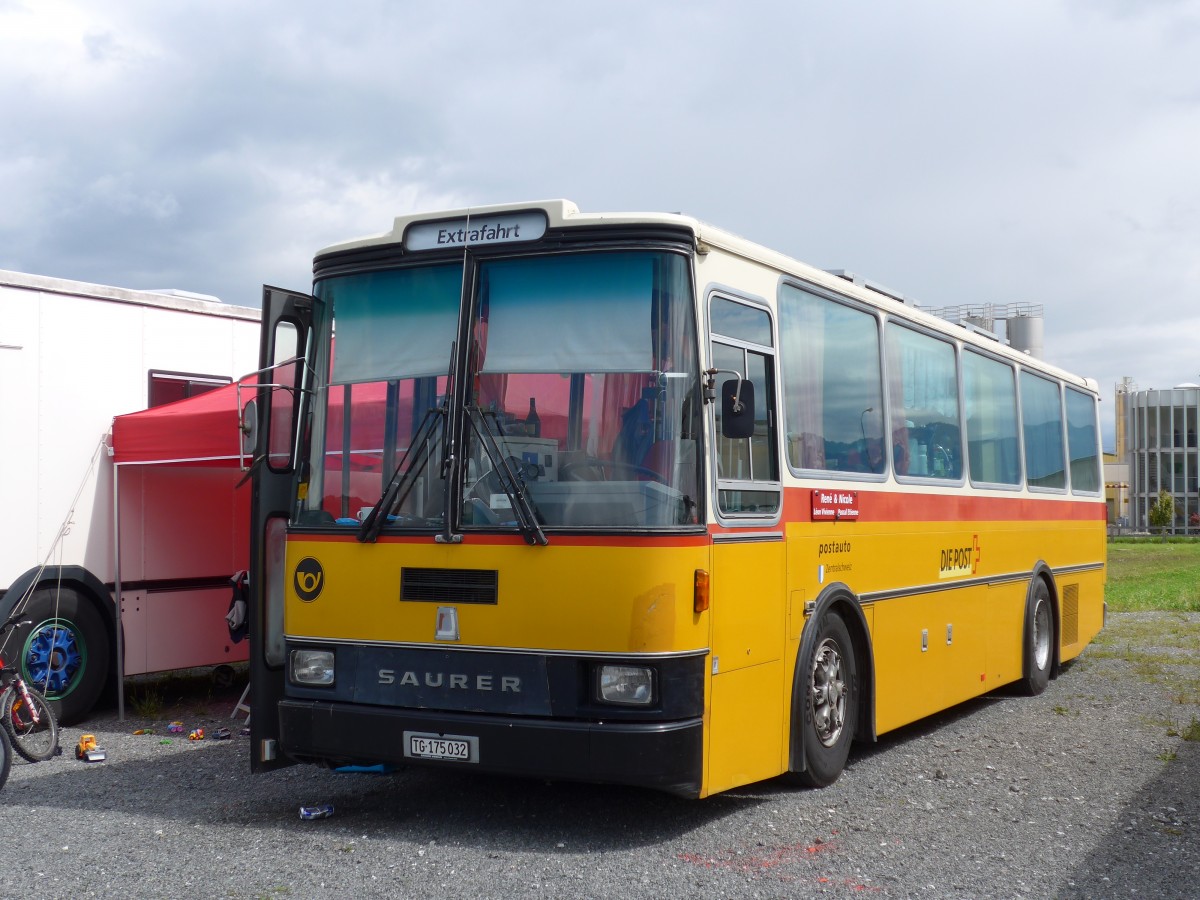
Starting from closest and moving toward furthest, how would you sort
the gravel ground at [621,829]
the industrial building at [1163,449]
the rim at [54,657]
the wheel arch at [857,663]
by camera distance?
the gravel ground at [621,829]
the wheel arch at [857,663]
the rim at [54,657]
the industrial building at [1163,449]

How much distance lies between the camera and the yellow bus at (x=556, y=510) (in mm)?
6277

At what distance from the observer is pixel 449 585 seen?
659 centimetres

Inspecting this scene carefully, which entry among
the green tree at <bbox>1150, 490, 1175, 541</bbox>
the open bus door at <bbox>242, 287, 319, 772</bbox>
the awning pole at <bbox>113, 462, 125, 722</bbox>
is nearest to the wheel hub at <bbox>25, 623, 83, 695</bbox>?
the awning pole at <bbox>113, 462, 125, 722</bbox>

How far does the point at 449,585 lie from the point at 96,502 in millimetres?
5372

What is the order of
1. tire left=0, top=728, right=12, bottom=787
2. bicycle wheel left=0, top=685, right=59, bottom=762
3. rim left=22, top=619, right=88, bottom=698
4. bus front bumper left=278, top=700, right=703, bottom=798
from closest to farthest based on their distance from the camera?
bus front bumper left=278, top=700, right=703, bottom=798
tire left=0, top=728, right=12, bottom=787
bicycle wheel left=0, top=685, right=59, bottom=762
rim left=22, top=619, right=88, bottom=698

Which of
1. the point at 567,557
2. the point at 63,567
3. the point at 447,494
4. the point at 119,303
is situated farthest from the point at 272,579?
Result: the point at 119,303

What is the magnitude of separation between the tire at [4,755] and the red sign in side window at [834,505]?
4.85 metres

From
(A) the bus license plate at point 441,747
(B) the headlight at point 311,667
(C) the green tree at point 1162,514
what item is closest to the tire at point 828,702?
(A) the bus license plate at point 441,747

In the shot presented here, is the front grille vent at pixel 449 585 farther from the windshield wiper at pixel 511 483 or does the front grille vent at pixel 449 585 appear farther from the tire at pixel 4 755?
the tire at pixel 4 755

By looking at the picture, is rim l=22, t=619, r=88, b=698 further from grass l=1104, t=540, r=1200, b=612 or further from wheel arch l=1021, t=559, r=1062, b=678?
grass l=1104, t=540, r=1200, b=612

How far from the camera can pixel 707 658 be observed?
6371 millimetres

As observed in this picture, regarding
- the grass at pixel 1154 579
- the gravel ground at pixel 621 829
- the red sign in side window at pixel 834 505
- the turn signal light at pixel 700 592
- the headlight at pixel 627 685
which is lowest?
the grass at pixel 1154 579

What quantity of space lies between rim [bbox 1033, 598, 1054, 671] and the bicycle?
8307 mm

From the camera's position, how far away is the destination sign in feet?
22.0
